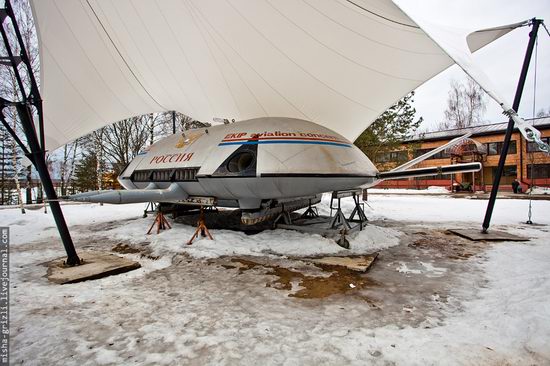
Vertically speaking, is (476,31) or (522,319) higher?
(476,31)

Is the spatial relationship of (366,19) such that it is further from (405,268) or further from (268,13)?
(405,268)

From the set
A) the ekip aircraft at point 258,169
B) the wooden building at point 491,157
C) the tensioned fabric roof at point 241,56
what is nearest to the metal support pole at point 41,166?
the ekip aircraft at point 258,169

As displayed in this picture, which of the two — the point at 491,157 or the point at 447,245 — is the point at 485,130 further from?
the point at 447,245

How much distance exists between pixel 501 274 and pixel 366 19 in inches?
218

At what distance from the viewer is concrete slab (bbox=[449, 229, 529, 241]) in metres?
7.86

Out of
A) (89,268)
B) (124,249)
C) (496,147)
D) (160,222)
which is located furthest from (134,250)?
(496,147)

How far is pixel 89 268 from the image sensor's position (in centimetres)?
532

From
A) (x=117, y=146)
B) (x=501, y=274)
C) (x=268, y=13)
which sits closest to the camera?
(x=501, y=274)

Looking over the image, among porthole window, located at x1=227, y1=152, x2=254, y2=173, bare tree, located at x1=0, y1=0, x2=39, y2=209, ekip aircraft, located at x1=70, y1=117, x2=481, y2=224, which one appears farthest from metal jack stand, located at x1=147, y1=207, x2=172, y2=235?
bare tree, located at x1=0, y1=0, x2=39, y2=209

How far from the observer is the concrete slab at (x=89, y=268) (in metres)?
4.87

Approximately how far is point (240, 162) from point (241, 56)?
297 cm

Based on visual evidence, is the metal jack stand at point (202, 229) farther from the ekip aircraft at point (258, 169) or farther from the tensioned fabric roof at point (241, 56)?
the tensioned fabric roof at point (241, 56)

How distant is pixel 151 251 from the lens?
22.7 feet

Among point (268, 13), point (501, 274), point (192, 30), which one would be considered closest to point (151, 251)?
point (192, 30)
